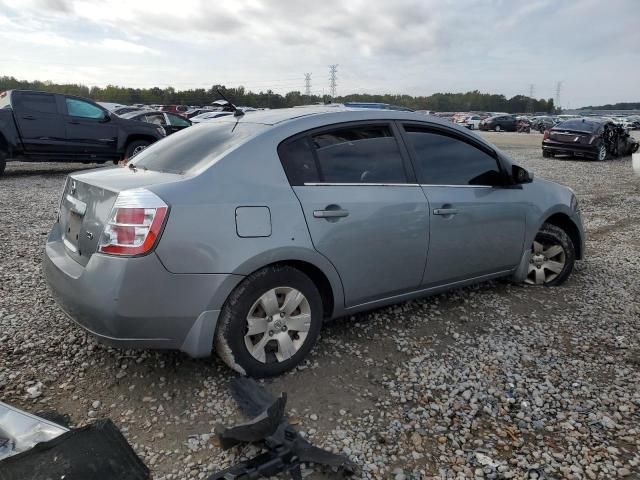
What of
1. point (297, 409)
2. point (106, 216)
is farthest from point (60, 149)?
point (297, 409)

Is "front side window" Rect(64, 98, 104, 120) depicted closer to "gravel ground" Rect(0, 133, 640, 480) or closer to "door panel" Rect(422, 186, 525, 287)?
"gravel ground" Rect(0, 133, 640, 480)

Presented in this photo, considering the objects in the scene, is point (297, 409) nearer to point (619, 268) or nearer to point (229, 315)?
point (229, 315)

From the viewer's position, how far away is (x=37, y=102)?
1032 cm

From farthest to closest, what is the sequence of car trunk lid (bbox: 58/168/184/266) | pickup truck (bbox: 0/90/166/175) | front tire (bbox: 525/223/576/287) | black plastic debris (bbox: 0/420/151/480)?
pickup truck (bbox: 0/90/166/175), front tire (bbox: 525/223/576/287), car trunk lid (bbox: 58/168/184/266), black plastic debris (bbox: 0/420/151/480)

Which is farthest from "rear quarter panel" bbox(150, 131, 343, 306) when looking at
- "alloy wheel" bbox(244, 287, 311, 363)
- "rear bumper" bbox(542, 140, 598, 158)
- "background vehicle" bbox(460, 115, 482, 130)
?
"background vehicle" bbox(460, 115, 482, 130)

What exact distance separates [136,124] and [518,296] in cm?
981

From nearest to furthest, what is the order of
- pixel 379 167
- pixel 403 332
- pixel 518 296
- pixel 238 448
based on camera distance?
pixel 238 448 → pixel 379 167 → pixel 403 332 → pixel 518 296

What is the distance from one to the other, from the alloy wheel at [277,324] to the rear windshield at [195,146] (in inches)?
35.0

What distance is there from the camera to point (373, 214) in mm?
3264

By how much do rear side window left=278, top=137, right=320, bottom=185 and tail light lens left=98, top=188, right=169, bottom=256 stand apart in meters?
0.80

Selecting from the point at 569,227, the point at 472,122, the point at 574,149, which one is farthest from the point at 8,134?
the point at 472,122

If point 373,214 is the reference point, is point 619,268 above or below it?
below

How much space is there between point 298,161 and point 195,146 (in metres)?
0.70

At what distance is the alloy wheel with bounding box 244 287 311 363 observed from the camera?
2.89 metres
